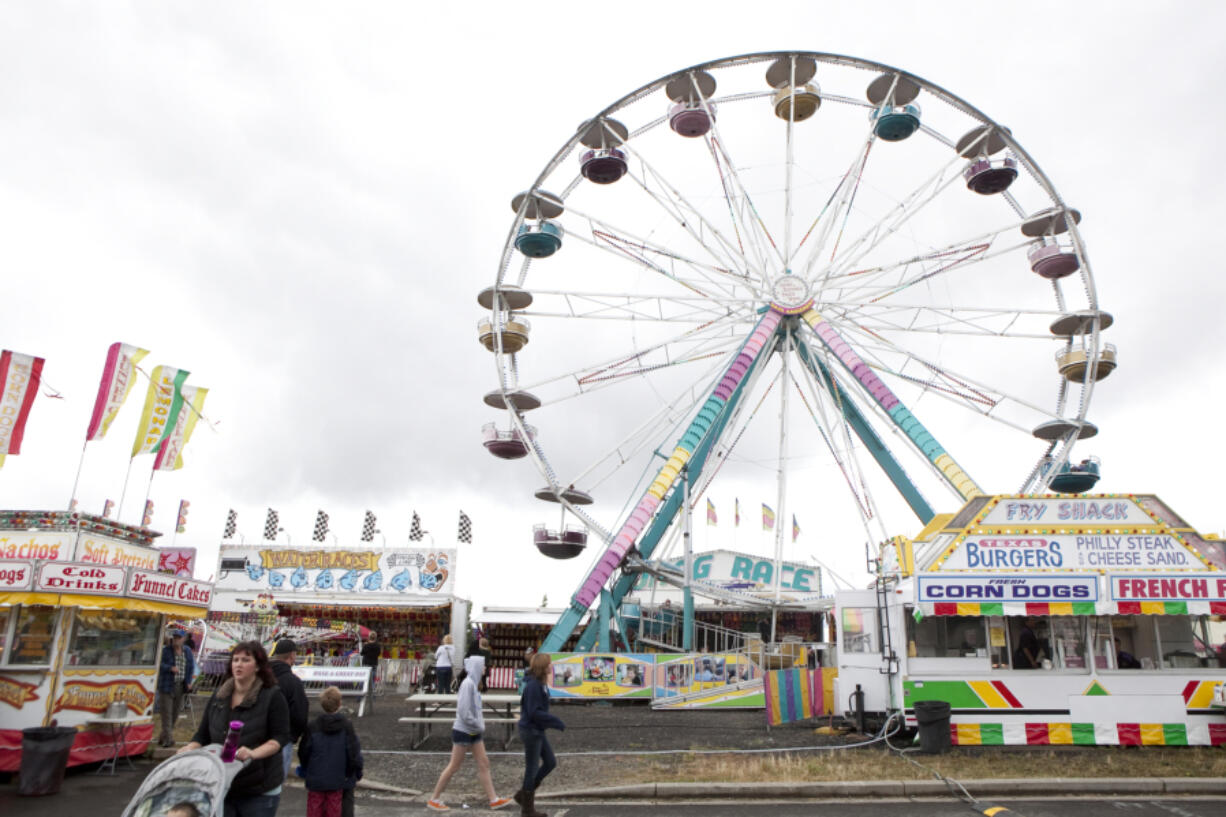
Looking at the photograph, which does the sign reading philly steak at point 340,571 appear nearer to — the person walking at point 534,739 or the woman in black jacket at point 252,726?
the person walking at point 534,739

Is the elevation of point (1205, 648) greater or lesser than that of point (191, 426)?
lesser

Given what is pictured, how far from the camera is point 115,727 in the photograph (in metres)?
10.7

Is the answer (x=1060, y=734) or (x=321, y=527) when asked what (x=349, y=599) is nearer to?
(x=321, y=527)

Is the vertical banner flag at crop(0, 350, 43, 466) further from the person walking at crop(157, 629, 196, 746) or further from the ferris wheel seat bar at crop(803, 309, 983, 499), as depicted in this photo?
the ferris wheel seat bar at crop(803, 309, 983, 499)

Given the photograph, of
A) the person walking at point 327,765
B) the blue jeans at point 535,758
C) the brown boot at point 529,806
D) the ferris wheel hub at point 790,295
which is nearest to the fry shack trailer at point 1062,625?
the blue jeans at point 535,758

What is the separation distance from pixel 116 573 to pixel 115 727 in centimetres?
198

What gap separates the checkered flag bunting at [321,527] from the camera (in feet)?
128

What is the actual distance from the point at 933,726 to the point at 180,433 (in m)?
14.9

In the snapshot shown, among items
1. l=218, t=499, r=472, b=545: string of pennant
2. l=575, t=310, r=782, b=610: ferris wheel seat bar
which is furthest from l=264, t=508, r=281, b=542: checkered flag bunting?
l=575, t=310, r=782, b=610: ferris wheel seat bar

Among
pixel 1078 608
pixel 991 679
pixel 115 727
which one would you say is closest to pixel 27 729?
pixel 115 727

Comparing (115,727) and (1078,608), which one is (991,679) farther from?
(115,727)

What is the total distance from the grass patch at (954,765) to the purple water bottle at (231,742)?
5.86 m

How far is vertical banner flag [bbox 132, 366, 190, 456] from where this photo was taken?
53.5 feet

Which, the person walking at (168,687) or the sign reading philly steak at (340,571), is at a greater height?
the sign reading philly steak at (340,571)
